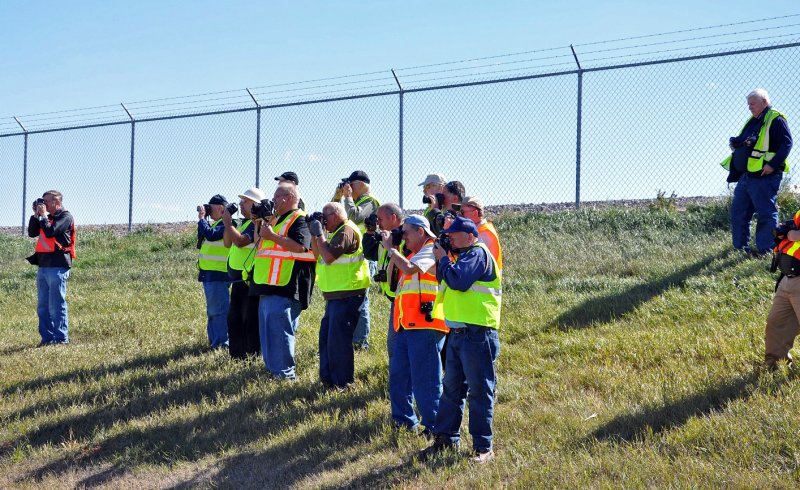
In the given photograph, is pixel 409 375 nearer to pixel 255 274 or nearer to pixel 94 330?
pixel 255 274

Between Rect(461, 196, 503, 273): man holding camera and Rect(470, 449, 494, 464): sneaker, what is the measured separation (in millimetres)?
1375

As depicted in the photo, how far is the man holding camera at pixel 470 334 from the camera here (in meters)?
5.33

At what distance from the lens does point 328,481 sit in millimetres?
5367

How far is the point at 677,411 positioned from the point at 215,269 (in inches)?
209

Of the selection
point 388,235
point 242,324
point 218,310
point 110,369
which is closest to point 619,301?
point 388,235

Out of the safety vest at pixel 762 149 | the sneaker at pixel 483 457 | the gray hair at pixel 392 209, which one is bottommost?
the sneaker at pixel 483 457

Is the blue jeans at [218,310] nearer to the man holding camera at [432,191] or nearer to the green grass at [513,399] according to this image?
the green grass at [513,399]

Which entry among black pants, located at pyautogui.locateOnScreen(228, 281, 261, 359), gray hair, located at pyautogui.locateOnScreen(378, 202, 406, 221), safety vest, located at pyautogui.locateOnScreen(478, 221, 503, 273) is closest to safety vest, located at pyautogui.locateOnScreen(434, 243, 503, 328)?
safety vest, located at pyautogui.locateOnScreen(478, 221, 503, 273)

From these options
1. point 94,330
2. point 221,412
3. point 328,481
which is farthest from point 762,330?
point 94,330

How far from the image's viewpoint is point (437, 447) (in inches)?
218

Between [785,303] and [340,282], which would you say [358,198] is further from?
[785,303]

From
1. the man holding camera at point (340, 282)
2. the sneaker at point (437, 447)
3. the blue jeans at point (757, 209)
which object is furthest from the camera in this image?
the blue jeans at point (757, 209)

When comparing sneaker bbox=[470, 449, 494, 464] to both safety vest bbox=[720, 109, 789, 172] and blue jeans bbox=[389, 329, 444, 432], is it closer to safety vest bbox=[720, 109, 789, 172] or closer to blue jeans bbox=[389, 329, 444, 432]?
blue jeans bbox=[389, 329, 444, 432]

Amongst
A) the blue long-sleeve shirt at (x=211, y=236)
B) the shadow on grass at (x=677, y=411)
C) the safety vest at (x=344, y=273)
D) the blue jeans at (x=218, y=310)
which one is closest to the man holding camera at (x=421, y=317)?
the safety vest at (x=344, y=273)
